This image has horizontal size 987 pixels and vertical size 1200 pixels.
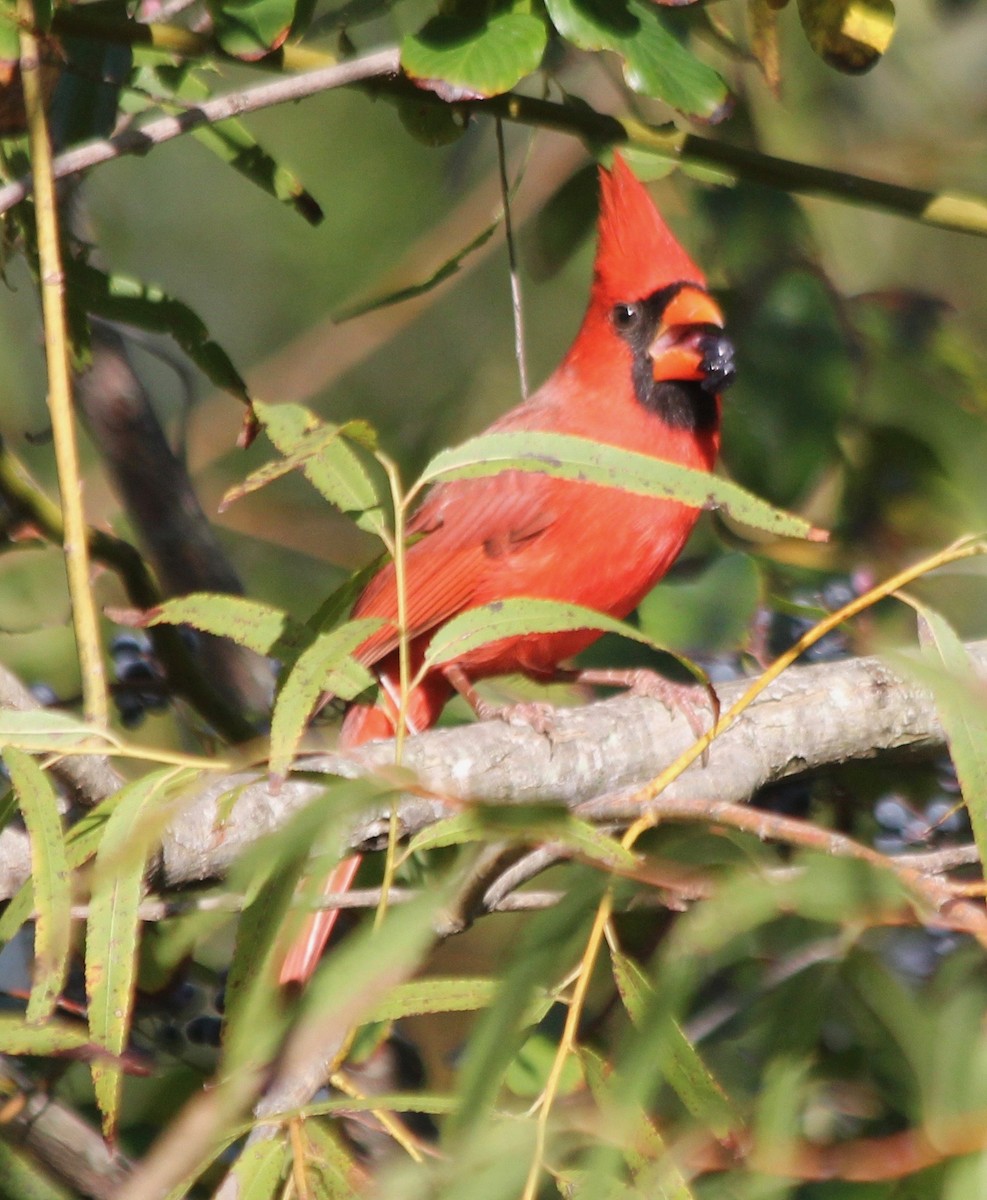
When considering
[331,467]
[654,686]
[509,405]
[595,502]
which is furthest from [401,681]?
[509,405]

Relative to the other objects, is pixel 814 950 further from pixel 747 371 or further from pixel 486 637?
pixel 747 371

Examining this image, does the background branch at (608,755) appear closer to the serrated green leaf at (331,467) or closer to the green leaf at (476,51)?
the serrated green leaf at (331,467)

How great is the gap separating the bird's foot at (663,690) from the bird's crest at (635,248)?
0.58 m

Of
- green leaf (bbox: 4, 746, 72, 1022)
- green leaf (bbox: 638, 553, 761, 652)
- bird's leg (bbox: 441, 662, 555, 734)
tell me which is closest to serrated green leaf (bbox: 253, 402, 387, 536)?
green leaf (bbox: 4, 746, 72, 1022)

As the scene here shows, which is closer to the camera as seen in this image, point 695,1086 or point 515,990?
point 515,990

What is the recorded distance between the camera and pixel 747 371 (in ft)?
6.84

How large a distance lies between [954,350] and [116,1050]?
5.18 ft

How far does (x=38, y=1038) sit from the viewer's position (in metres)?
0.93

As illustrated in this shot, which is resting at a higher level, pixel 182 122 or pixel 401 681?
pixel 182 122

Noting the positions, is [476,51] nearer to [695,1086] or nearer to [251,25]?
[251,25]

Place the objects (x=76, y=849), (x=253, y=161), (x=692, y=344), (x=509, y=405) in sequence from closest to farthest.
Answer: (x=76, y=849)
(x=253, y=161)
(x=692, y=344)
(x=509, y=405)

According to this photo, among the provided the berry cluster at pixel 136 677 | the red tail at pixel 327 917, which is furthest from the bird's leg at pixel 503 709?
the berry cluster at pixel 136 677

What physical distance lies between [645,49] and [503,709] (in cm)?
79

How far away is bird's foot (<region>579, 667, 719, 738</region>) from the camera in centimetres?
170
